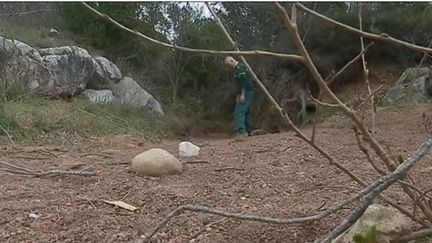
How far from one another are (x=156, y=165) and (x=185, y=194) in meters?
0.39

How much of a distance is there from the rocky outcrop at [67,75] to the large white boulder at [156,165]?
10.2ft

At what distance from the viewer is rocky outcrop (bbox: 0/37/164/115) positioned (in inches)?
226

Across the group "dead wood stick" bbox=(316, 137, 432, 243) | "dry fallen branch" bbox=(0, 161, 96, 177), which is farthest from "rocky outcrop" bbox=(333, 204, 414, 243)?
"dry fallen branch" bbox=(0, 161, 96, 177)

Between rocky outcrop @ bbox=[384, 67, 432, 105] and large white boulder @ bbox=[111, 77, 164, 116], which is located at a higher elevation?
rocky outcrop @ bbox=[384, 67, 432, 105]

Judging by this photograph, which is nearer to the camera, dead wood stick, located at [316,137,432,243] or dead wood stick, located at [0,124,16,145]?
dead wood stick, located at [316,137,432,243]

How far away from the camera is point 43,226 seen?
1750 millimetres

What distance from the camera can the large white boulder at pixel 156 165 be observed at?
2.45 meters

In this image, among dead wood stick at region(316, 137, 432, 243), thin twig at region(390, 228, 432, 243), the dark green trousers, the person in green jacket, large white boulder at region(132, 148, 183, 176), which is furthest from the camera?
the dark green trousers

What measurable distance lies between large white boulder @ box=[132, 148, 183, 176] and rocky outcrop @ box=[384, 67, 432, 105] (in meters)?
4.66

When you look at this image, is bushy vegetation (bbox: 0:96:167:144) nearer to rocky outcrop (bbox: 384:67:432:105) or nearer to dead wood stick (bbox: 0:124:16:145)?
dead wood stick (bbox: 0:124:16:145)

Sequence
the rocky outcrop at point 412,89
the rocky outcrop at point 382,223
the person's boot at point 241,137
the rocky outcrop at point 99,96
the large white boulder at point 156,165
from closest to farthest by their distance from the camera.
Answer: the rocky outcrop at point 382,223 → the large white boulder at point 156,165 → the person's boot at point 241,137 → the rocky outcrop at point 99,96 → the rocky outcrop at point 412,89

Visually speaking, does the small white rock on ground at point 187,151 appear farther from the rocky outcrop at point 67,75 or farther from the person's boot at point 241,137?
the rocky outcrop at point 67,75

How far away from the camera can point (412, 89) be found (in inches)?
268

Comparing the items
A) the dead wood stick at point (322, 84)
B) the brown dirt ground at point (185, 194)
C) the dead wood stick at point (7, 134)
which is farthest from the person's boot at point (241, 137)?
the dead wood stick at point (322, 84)
